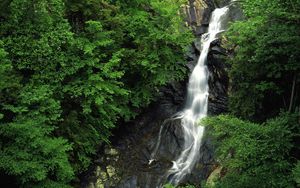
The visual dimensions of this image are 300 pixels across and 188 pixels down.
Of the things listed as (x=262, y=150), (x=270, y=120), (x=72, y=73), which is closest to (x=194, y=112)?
(x=72, y=73)

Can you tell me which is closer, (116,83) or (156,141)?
(116,83)

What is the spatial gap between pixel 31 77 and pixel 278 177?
374 inches

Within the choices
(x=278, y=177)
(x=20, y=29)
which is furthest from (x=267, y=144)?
(x=20, y=29)

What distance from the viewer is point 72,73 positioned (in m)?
14.0

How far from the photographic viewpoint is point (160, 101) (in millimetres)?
18688

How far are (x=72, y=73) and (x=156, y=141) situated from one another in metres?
5.34

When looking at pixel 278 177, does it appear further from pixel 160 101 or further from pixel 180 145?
pixel 160 101

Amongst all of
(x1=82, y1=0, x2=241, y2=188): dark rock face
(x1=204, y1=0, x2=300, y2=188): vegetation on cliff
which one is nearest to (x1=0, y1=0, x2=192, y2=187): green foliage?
(x1=82, y1=0, x2=241, y2=188): dark rock face

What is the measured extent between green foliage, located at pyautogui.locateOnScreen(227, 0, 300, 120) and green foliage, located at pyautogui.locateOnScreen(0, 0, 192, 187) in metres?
4.71

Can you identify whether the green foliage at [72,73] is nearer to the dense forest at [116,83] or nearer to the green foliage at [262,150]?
the dense forest at [116,83]

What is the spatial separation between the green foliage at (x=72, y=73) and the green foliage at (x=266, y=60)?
15.4 ft

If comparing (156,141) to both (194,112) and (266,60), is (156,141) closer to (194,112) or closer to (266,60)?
(194,112)

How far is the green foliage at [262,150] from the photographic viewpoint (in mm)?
8398

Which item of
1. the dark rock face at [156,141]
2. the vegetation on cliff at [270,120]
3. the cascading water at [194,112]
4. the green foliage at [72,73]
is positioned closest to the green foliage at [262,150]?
the vegetation on cliff at [270,120]
